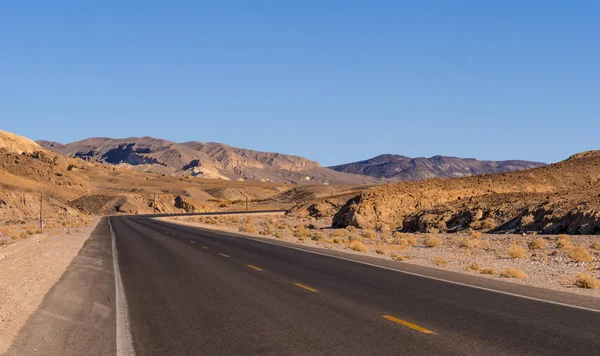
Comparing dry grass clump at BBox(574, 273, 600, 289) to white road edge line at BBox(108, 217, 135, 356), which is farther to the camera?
dry grass clump at BBox(574, 273, 600, 289)

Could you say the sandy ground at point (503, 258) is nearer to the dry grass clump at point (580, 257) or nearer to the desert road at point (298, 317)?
the dry grass clump at point (580, 257)

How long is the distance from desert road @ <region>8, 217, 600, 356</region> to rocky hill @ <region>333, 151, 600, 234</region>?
75.0 ft

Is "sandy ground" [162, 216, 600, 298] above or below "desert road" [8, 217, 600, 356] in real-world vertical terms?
above

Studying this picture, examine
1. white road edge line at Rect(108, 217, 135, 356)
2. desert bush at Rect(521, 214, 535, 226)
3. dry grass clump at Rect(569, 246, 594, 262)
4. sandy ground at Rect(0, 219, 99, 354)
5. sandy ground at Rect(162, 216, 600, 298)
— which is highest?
desert bush at Rect(521, 214, 535, 226)

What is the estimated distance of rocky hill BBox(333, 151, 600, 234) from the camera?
37062 mm

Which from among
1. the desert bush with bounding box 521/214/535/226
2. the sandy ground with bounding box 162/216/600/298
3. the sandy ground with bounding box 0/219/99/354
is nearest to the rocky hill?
the desert bush with bounding box 521/214/535/226

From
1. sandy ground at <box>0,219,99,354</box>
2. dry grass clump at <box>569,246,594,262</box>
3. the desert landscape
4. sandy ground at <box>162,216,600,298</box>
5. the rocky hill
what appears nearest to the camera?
sandy ground at <box>0,219,99,354</box>

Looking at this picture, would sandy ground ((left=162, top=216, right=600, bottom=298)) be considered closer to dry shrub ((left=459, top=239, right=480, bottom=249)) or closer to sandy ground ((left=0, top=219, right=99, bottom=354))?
dry shrub ((left=459, top=239, right=480, bottom=249))

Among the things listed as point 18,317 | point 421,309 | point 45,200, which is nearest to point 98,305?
point 18,317

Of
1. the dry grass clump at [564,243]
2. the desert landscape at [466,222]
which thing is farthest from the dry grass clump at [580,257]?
the dry grass clump at [564,243]

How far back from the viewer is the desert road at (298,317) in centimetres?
814

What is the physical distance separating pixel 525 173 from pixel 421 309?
52.4 meters

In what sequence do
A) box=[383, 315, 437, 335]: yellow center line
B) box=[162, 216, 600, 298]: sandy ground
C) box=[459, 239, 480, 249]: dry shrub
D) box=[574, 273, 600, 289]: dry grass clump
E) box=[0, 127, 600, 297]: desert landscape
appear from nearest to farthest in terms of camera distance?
box=[383, 315, 437, 335]: yellow center line
box=[574, 273, 600, 289]: dry grass clump
box=[162, 216, 600, 298]: sandy ground
box=[0, 127, 600, 297]: desert landscape
box=[459, 239, 480, 249]: dry shrub

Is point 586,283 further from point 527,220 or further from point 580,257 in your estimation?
point 527,220
